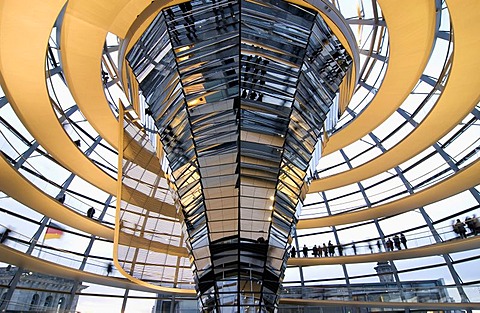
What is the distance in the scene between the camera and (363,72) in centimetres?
1862

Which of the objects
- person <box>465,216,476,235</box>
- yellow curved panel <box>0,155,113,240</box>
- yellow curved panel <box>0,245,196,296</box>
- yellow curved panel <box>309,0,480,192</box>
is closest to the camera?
yellow curved panel <box>309,0,480,192</box>

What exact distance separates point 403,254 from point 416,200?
3843 millimetres

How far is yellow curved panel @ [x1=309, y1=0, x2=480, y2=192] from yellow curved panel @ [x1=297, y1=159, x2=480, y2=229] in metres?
2.17

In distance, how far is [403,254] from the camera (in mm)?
23016

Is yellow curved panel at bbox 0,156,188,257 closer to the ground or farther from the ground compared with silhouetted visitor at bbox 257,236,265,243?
farther from the ground

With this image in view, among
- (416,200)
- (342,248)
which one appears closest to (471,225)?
(416,200)

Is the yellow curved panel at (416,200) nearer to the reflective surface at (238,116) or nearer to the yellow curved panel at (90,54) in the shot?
the reflective surface at (238,116)

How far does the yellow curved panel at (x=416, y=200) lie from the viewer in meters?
18.1

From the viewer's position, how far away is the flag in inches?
904

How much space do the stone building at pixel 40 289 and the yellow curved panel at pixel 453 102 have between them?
1850cm

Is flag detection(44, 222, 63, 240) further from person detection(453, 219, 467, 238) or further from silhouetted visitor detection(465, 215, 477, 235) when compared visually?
silhouetted visitor detection(465, 215, 477, 235)

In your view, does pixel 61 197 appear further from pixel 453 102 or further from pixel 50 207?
pixel 453 102

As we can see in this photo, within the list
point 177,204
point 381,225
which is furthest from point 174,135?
point 381,225

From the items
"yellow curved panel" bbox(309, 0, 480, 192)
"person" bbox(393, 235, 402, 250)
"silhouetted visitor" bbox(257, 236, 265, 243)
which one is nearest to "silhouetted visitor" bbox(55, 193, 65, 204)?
"silhouetted visitor" bbox(257, 236, 265, 243)
